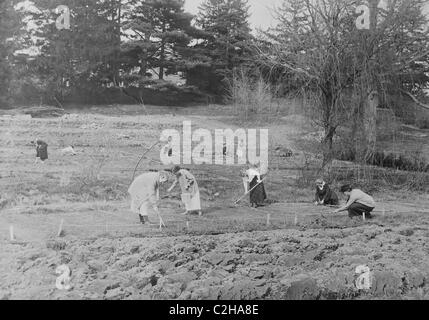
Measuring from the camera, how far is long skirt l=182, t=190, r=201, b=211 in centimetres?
475

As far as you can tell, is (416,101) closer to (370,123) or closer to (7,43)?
(370,123)

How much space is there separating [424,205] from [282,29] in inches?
92.4

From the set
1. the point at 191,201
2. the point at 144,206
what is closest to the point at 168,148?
the point at 191,201

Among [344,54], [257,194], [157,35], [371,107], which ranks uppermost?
[157,35]

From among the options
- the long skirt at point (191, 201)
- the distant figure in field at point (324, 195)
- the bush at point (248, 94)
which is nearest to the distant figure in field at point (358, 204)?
the distant figure in field at point (324, 195)

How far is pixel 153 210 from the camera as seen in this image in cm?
460

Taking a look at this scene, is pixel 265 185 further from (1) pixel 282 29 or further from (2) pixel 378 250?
(1) pixel 282 29

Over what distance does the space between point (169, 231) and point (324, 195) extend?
5.46ft

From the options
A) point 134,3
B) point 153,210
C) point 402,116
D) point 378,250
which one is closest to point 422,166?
point 402,116

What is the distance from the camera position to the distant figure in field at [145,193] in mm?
4547

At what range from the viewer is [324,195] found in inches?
206

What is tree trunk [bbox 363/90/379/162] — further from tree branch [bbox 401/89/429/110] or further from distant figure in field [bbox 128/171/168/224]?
distant figure in field [bbox 128/171/168/224]

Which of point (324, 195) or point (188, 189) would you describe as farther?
point (324, 195)
